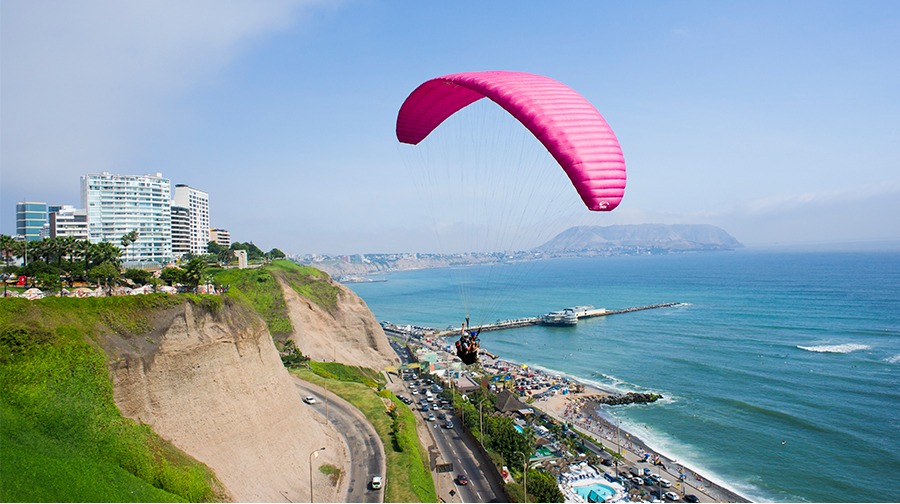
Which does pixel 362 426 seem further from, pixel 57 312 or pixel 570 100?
pixel 570 100

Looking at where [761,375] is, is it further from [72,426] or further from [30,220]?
[30,220]

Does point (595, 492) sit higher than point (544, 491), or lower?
lower

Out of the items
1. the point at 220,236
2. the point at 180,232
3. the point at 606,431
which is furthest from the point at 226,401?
the point at 220,236

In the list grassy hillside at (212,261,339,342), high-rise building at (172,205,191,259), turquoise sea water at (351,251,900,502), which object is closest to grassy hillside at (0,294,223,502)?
grassy hillside at (212,261,339,342)

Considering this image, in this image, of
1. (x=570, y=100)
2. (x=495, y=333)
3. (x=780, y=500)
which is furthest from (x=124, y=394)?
(x=495, y=333)

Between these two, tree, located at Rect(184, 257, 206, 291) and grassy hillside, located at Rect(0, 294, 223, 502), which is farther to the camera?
tree, located at Rect(184, 257, 206, 291)

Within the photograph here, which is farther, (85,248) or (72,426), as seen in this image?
(85,248)

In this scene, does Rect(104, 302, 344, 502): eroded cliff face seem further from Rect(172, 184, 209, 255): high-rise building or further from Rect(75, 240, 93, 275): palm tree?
Rect(172, 184, 209, 255): high-rise building

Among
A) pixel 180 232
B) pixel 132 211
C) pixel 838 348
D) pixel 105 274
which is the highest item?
pixel 132 211
